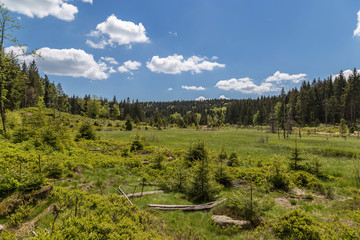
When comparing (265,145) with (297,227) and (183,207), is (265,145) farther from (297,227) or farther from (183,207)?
(297,227)

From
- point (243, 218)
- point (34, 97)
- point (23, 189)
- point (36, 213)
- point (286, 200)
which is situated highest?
point (34, 97)

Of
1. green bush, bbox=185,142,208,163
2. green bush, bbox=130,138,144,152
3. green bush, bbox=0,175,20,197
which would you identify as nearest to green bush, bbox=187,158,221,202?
green bush, bbox=185,142,208,163

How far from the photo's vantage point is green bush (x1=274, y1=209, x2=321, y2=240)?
5.92 meters

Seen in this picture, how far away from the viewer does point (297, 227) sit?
6.21 meters

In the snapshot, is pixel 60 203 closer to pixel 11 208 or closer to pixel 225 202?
pixel 11 208

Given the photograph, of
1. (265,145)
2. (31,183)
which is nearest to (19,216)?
(31,183)

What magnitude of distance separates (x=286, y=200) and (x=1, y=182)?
1564cm

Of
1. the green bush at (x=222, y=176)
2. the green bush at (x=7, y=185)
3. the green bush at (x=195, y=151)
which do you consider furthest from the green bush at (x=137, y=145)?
the green bush at (x=7, y=185)

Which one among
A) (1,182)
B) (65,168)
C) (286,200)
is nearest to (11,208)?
(1,182)

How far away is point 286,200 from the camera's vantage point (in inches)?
429

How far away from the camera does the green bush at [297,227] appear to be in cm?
592

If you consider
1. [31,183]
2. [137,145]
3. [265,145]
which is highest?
[31,183]

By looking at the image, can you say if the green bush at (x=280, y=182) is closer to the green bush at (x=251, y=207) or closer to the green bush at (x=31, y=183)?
the green bush at (x=251, y=207)

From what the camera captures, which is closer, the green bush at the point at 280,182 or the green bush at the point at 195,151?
the green bush at the point at 280,182
